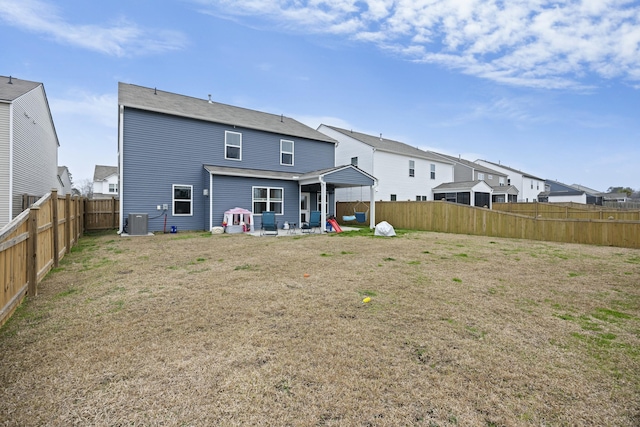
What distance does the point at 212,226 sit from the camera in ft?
47.8

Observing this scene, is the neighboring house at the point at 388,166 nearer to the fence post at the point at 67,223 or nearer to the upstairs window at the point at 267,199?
the upstairs window at the point at 267,199

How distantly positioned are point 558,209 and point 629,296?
1815 centimetres

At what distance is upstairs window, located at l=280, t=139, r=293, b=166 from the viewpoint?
18.0 meters

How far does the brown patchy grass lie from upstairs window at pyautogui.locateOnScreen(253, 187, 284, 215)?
986 cm

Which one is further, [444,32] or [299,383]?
[444,32]

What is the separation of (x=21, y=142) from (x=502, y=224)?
2181 cm

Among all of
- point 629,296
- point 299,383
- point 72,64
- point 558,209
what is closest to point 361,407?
point 299,383

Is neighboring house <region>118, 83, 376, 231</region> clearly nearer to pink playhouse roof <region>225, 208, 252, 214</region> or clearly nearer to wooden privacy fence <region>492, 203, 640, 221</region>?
pink playhouse roof <region>225, 208, 252, 214</region>

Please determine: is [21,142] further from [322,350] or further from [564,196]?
[564,196]

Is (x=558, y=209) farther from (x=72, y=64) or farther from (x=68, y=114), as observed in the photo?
(x=68, y=114)

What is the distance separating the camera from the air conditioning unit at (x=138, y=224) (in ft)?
42.7

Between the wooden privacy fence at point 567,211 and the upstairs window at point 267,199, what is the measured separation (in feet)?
43.9

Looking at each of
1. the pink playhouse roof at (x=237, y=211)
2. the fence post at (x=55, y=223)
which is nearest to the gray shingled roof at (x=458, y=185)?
the pink playhouse roof at (x=237, y=211)

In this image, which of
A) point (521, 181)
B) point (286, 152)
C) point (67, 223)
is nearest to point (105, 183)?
point (286, 152)
